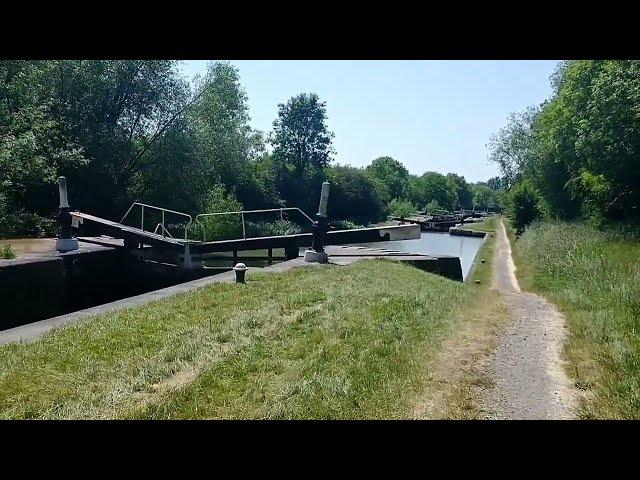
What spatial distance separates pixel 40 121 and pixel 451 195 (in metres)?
48.2

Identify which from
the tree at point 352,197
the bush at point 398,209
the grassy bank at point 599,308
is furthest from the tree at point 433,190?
the grassy bank at point 599,308

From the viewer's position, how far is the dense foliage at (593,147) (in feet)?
36.9

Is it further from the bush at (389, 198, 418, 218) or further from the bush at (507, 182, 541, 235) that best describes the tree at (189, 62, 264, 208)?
the bush at (507, 182, 541, 235)

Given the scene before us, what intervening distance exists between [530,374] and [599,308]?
277cm

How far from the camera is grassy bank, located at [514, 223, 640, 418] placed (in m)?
3.31

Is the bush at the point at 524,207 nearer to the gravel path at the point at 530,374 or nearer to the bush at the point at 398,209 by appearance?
the bush at the point at 398,209

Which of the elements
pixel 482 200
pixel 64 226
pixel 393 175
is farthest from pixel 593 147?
pixel 482 200

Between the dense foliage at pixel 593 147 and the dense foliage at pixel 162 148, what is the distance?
1.05 m

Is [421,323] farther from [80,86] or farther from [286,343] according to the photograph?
[80,86]

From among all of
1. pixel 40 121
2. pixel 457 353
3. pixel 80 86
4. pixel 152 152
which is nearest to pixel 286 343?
pixel 457 353

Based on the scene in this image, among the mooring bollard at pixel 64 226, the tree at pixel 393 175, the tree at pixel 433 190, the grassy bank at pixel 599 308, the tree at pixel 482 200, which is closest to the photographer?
the grassy bank at pixel 599 308

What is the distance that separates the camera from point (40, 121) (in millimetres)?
9992
